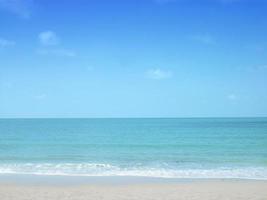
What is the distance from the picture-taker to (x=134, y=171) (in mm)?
18438

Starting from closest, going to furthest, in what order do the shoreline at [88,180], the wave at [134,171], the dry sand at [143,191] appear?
the dry sand at [143,191] < the shoreline at [88,180] < the wave at [134,171]

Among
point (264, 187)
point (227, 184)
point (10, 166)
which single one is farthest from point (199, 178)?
point (10, 166)

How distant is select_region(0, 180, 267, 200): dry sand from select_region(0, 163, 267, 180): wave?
→ 199cm

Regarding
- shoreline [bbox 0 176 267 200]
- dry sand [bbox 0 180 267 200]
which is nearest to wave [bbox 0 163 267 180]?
shoreline [bbox 0 176 267 200]

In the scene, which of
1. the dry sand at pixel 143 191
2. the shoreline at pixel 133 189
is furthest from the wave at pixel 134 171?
the dry sand at pixel 143 191

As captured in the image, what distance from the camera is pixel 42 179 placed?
618 inches

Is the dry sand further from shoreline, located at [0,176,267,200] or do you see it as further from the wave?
the wave

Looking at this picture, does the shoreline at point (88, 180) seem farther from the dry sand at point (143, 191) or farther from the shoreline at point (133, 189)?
the dry sand at point (143, 191)

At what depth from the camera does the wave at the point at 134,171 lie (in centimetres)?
1706

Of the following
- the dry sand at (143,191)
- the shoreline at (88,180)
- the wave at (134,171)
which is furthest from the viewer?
the wave at (134,171)

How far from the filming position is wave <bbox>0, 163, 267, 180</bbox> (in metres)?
17.1

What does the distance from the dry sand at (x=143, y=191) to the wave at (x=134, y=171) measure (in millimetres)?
1989

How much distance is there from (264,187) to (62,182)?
27.7 feet

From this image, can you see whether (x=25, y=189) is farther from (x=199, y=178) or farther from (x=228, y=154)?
(x=228, y=154)
